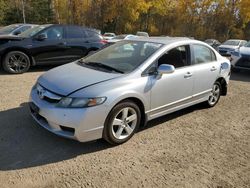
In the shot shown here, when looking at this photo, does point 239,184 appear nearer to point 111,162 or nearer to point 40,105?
point 111,162

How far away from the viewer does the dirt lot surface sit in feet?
10.2

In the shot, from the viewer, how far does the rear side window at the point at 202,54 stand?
4973mm

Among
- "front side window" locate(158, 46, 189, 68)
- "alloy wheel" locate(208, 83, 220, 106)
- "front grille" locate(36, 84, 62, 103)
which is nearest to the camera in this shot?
"front grille" locate(36, 84, 62, 103)

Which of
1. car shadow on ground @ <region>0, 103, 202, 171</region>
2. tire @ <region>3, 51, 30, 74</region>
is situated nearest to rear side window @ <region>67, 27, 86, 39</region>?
tire @ <region>3, 51, 30, 74</region>

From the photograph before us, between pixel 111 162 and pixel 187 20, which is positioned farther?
pixel 187 20

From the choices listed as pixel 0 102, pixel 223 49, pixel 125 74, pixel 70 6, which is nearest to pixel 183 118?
pixel 125 74

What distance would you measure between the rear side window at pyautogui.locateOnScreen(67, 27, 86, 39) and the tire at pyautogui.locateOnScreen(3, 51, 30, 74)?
170 centimetres

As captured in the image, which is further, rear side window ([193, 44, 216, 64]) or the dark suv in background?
the dark suv in background

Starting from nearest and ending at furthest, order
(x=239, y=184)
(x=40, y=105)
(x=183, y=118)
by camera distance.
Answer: (x=239, y=184) → (x=40, y=105) → (x=183, y=118)

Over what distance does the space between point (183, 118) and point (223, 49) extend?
13341 mm

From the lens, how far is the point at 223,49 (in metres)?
16.8

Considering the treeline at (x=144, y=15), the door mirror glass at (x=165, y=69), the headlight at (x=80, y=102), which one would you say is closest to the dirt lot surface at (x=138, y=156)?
the headlight at (x=80, y=102)

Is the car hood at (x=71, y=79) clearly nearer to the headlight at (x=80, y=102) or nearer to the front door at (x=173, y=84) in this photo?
the headlight at (x=80, y=102)

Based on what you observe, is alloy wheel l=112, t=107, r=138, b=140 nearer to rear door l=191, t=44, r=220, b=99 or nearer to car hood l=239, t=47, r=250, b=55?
rear door l=191, t=44, r=220, b=99
